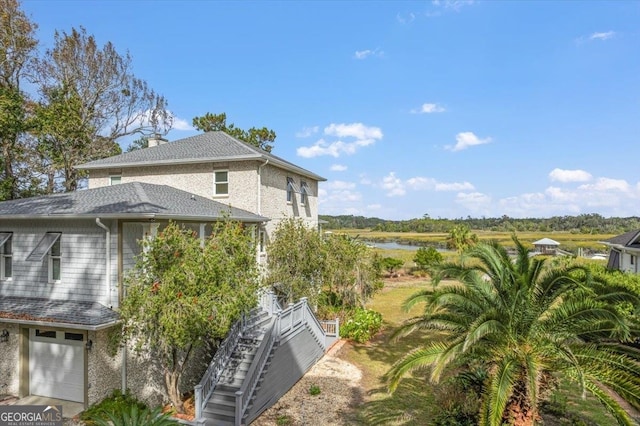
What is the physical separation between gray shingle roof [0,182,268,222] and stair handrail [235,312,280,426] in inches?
166

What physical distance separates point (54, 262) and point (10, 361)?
3.57 metres

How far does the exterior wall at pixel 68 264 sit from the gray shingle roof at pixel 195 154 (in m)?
7.55

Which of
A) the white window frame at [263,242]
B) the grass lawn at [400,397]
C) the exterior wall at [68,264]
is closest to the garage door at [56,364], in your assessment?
the exterior wall at [68,264]

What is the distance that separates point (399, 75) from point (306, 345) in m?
16.5

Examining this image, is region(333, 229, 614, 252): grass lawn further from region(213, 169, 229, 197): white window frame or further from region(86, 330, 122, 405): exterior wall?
region(86, 330, 122, 405): exterior wall

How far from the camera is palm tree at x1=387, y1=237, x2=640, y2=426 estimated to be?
745 centimetres

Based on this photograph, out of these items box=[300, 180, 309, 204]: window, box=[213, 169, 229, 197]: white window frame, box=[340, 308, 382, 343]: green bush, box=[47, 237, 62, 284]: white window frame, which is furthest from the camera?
box=[300, 180, 309, 204]: window

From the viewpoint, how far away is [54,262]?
39.2 feet

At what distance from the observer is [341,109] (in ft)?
93.8

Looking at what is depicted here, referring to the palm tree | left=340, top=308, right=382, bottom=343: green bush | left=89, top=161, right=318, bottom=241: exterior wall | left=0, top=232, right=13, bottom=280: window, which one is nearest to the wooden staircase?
the palm tree

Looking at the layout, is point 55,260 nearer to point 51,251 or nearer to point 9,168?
point 51,251

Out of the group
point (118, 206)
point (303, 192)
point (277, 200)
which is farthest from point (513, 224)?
point (118, 206)

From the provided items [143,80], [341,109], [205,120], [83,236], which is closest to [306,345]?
[83,236]

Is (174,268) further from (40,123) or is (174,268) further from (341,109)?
(341,109)
